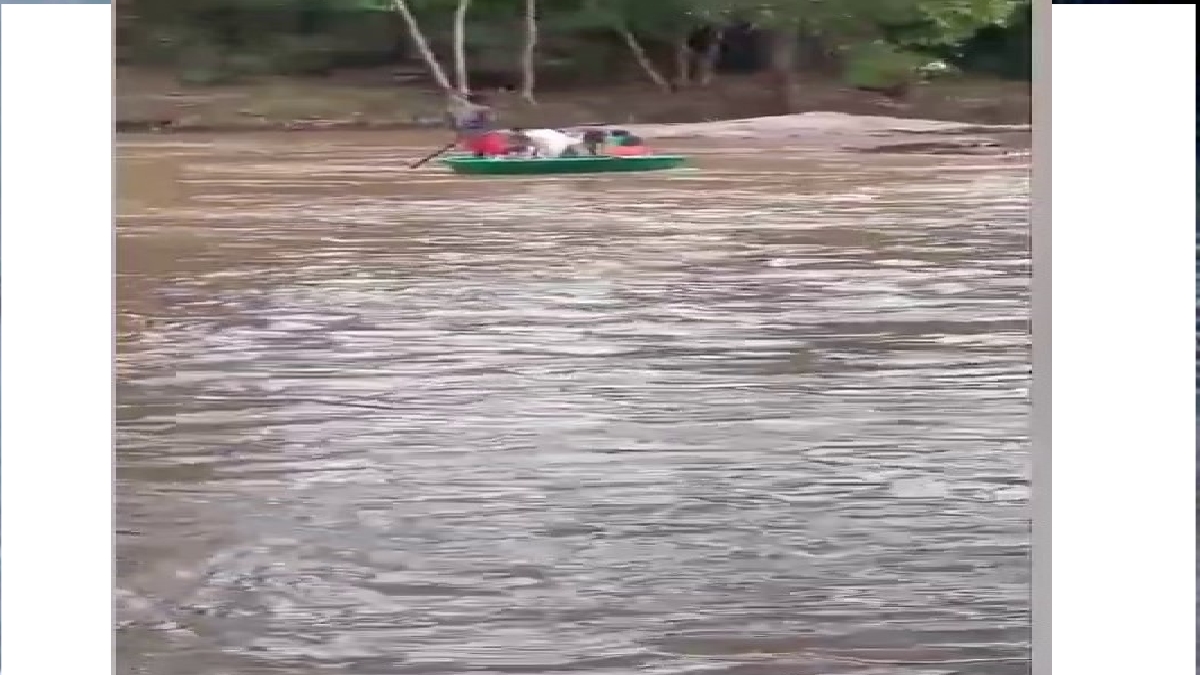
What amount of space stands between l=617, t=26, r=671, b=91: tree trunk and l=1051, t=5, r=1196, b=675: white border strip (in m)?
0.68

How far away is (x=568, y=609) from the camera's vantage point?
6.33 feet

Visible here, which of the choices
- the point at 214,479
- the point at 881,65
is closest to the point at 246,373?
the point at 214,479

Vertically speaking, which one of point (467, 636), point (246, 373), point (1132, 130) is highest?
point (1132, 130)

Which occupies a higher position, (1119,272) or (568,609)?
(1119,272)

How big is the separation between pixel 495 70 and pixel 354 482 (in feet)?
2.43

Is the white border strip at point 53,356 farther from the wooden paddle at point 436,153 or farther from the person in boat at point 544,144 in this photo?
the person in boat at point 544,144

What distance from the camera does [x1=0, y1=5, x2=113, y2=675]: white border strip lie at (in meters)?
1.90

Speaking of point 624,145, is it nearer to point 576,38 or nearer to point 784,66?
point 576,38

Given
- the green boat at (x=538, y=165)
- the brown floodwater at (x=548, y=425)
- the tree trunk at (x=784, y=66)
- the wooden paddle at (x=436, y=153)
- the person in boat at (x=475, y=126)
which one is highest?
the tree trunk at (x=784, y=66)

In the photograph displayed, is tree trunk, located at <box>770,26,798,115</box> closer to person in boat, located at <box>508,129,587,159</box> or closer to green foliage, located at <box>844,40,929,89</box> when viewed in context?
green foliage, located at <box>844,40,929,89</box>

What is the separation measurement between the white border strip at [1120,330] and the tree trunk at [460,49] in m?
1.02

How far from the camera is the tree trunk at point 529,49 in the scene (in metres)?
1.96

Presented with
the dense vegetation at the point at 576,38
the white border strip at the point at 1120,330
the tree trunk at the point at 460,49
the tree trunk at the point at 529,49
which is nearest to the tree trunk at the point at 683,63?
the dense vegetation at the point at 576,38

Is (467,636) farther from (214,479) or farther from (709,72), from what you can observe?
(709,72)
